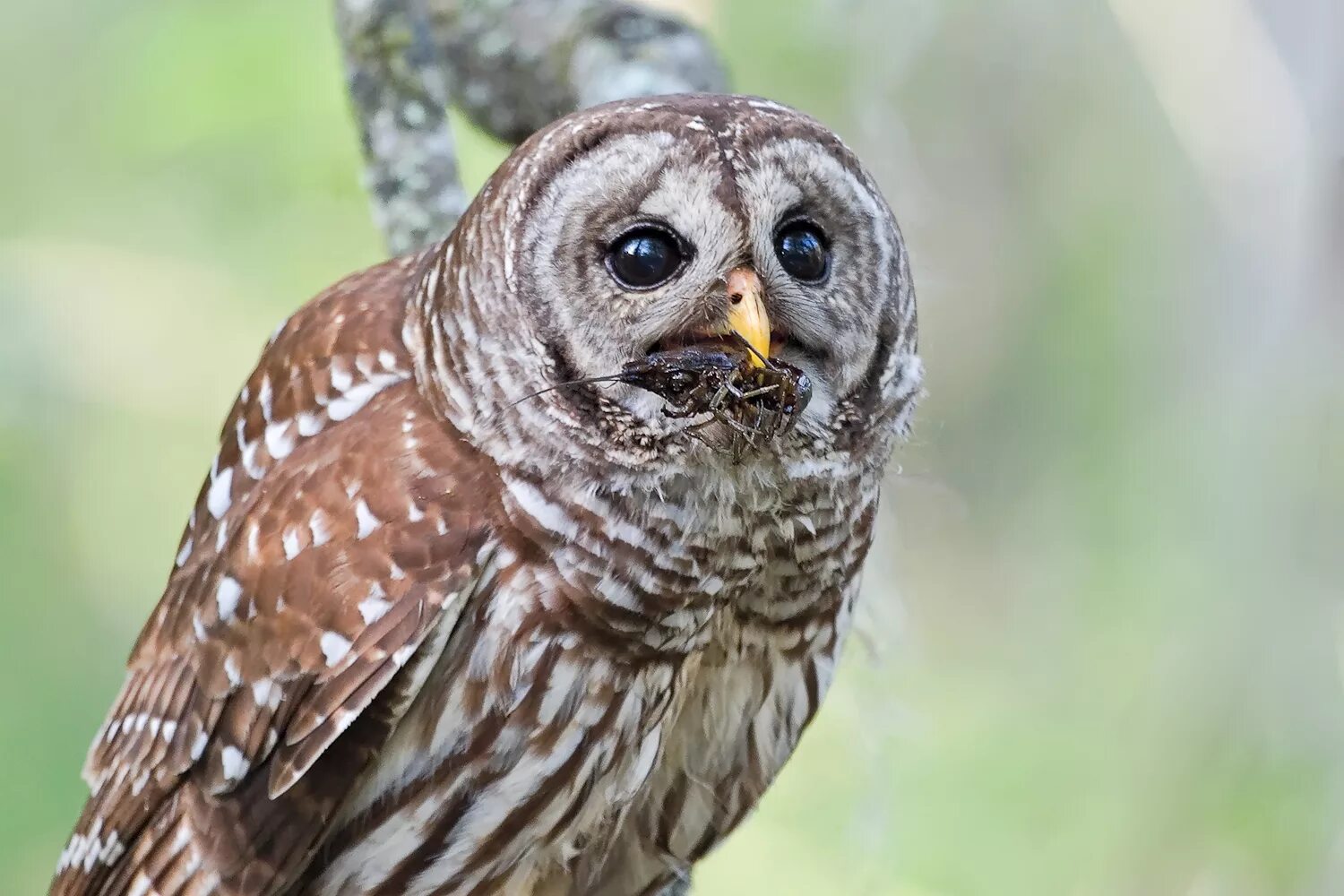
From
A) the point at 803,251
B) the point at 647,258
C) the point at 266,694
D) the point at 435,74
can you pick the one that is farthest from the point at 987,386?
the point at 266,694

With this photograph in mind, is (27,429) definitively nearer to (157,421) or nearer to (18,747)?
(157,421)

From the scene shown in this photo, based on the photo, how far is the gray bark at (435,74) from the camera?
195 centimetres

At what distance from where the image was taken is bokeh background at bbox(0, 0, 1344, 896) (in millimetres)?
2693

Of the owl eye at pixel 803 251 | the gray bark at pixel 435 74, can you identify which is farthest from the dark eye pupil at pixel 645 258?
the gray bark at pixel 435 74

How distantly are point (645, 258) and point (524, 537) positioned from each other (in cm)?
33

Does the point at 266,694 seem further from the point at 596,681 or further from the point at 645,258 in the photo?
the point at 645,258

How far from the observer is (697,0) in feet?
9.87

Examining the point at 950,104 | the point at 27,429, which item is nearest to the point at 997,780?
the point at 950,104

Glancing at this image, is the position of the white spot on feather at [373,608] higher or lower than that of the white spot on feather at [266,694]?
higher

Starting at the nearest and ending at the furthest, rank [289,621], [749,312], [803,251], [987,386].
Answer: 1. [749,312]
2. [803,251]
3. [289,621]
4. [987,386]

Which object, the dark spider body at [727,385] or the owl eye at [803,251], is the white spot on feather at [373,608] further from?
the owl eye at [803,251]

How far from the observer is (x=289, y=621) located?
139 centimetres

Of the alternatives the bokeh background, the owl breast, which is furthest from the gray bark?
the owl breast

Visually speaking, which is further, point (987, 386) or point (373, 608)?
point (987, 386)
